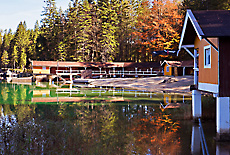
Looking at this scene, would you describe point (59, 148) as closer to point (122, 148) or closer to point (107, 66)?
point (122, 148)

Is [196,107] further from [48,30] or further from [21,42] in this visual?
[21,42]

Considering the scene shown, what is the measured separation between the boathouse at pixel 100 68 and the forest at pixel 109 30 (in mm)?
3802

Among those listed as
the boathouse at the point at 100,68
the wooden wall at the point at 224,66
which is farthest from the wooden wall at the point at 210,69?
the boathouse at the point at 100,68

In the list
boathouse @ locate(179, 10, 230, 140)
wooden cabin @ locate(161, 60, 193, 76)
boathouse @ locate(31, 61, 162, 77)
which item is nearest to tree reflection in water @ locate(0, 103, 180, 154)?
boathouse @ locate(179, 10, 230, 140)

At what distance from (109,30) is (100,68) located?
10585 millimetres

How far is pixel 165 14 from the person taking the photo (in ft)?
174

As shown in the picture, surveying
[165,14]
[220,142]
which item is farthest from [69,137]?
[165,14]

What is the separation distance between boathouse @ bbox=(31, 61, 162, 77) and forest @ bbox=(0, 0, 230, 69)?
3802 mm

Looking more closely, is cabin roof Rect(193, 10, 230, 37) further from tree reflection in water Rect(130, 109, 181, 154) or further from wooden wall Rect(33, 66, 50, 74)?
wooden wall Rect(33, 66, 50, 74)

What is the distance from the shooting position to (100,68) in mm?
58094

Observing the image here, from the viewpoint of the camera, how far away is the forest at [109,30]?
5459cm

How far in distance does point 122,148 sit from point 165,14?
4817 cm

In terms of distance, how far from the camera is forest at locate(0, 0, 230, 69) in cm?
5459

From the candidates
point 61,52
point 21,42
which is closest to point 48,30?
point 61,52
